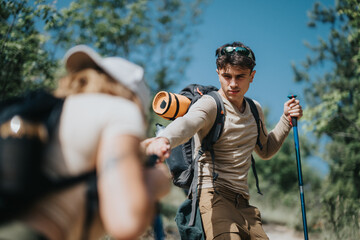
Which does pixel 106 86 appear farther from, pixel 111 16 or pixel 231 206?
pixel 111 16

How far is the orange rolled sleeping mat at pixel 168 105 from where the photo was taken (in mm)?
3091

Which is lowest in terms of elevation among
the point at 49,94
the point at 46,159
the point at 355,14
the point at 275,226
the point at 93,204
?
the point at 275,226

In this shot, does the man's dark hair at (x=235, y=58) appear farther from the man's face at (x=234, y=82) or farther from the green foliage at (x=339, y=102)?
the green foliage at (x=339, y=102)

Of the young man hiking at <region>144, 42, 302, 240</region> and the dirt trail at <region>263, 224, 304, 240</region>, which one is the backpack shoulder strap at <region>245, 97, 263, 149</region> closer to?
the young man hiking at <region>144, 42, 302, 240</region>

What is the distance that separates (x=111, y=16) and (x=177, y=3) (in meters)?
6.01

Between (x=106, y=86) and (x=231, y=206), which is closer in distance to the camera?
(x=106, y=86)

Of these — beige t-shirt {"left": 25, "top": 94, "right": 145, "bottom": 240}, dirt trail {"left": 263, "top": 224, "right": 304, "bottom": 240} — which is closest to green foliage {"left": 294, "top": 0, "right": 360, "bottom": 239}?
dirt trail {"left": 263, "top": 224, "right": 304, "bottom": 240}

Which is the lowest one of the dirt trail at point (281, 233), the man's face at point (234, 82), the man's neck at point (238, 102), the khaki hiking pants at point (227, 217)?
the dirt trail at point (281, 233)

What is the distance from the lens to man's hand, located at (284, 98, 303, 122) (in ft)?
11.6

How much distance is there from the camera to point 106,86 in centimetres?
128

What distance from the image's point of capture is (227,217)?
276 centimetres

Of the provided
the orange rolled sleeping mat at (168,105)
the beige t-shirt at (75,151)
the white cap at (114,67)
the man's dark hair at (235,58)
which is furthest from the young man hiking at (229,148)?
the beige t-shirt at (75,151)

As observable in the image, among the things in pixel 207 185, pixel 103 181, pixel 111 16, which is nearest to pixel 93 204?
pixel 103 181

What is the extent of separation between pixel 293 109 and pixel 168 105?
142cm
